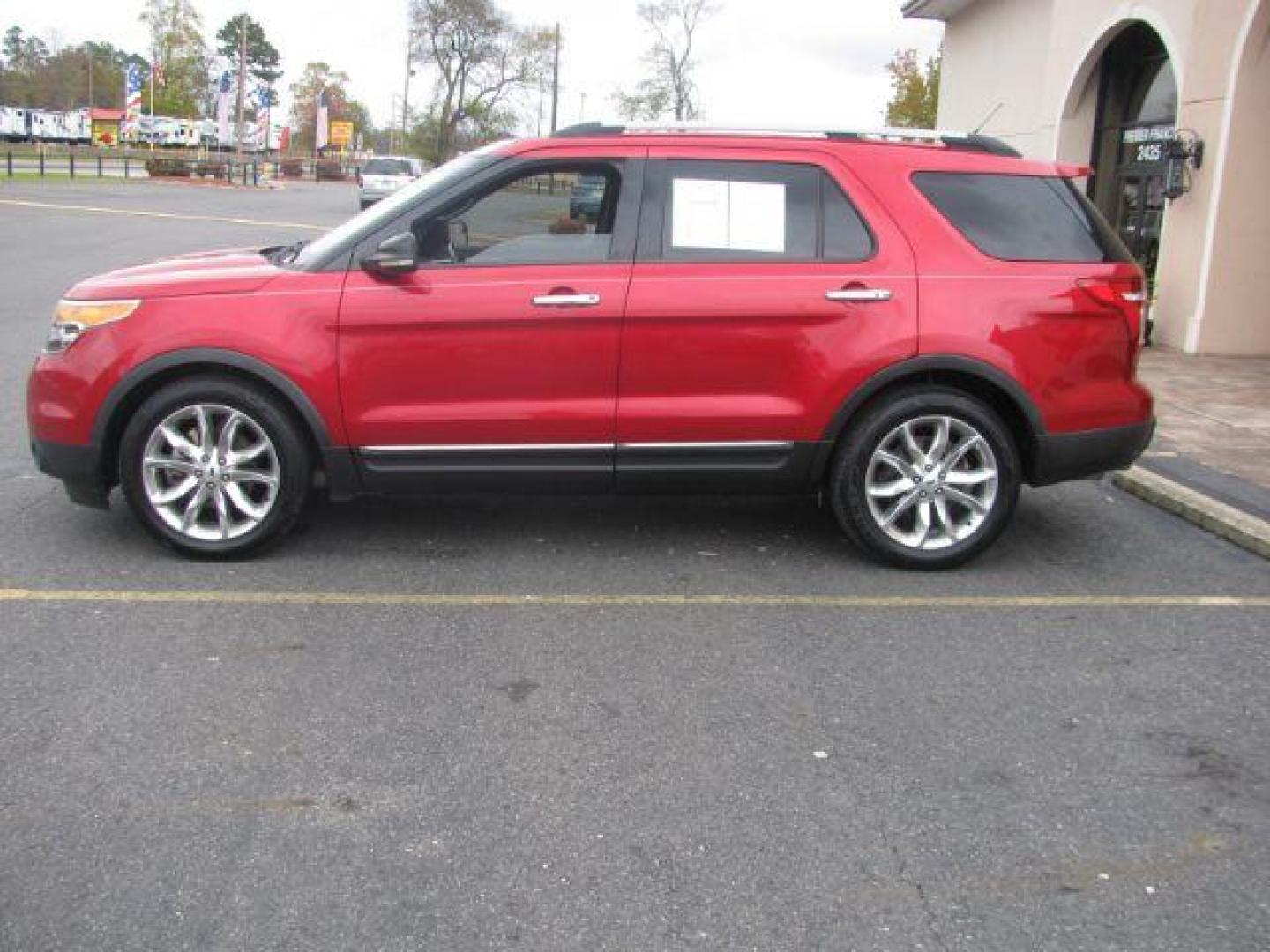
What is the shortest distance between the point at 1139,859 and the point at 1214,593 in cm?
255

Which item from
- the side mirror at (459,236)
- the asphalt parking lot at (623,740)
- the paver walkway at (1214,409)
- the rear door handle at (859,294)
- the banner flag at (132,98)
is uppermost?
the banner flag at (132,98)

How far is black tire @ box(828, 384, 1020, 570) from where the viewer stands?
5.46 meters

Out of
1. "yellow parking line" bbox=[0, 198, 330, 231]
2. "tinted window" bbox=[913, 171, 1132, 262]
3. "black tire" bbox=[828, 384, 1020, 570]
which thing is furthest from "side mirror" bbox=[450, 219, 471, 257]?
"yellow parking line" bbox=[0, 198, 330, 231]

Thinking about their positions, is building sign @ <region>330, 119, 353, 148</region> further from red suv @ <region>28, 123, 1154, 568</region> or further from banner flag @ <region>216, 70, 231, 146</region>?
red suv @ <region>28, 123, 1154, 568</region>

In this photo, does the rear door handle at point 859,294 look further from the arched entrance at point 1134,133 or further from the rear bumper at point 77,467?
the arched entrance at point 1134,133

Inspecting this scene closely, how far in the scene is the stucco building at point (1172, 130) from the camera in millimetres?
11703

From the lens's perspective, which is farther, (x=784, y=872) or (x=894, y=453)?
(x=894, y=453)

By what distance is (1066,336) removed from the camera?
216 inches

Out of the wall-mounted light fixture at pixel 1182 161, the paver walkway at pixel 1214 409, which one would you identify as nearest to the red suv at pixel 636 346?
the paver walkway at pixel 1214 409

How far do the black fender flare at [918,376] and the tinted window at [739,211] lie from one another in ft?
2.05

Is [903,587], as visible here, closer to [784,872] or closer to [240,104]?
[784,872]

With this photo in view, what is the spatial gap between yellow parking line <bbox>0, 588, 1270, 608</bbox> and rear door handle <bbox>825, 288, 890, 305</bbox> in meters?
1.27

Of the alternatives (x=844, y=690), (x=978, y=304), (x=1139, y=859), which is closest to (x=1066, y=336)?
(x=978, y=304)

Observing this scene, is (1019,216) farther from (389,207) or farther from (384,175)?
(384,175)
